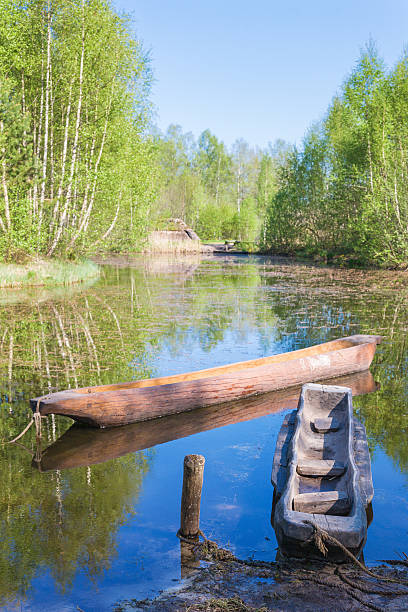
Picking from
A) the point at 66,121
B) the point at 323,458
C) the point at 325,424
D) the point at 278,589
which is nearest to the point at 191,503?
the point at 278,589

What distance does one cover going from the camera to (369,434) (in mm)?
6562

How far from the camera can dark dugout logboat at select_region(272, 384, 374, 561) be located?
383cm

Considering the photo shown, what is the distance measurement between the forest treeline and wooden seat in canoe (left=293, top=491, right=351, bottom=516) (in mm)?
14705

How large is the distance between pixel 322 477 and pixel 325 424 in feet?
3.58

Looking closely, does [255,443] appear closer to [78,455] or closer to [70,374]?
[78,455]

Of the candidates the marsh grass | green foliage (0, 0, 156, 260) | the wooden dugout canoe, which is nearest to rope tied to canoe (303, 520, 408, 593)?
the wooden dugout canoe

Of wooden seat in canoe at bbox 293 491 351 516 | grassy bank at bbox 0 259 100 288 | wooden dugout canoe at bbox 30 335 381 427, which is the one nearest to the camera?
wooden seat in canoe at bbox 293 491 351 516

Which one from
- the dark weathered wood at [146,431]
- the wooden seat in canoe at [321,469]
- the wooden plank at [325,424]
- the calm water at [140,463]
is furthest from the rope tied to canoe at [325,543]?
the dark weathered wood at [146,431]

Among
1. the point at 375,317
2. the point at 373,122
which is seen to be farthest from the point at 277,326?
the point at 373,122

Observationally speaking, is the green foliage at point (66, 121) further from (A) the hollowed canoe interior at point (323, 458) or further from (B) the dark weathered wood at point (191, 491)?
(B) the dark weathered wood at point (191, 491)

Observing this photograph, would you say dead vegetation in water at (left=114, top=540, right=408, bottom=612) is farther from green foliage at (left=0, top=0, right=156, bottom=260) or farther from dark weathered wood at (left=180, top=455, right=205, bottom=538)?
green foliage at (left=0, top=0, right=156, bottom=260)

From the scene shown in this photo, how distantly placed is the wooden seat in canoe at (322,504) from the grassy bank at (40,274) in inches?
621

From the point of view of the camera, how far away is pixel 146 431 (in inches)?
261

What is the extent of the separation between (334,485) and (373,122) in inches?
915
